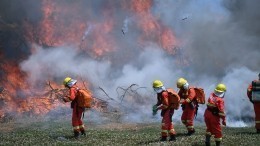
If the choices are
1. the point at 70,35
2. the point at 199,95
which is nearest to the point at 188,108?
the point at 199,95

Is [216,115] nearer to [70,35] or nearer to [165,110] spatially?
[165,110]

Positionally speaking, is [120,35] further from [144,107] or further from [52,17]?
[144,107]

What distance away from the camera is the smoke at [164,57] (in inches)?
1428

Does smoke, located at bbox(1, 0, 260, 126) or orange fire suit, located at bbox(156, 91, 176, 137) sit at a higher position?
smoke, located at bbox(1, 0, 260, 126)

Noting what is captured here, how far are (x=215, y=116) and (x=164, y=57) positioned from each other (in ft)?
93.7

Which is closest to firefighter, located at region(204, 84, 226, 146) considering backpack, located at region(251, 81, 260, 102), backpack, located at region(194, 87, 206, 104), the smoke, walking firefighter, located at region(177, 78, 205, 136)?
walking firefighter, located at region(177, 78, 205, 136)

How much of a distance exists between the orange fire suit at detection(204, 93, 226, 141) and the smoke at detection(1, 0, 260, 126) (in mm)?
13789

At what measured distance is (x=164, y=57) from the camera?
44219 millimetres

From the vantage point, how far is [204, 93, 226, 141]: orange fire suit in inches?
616

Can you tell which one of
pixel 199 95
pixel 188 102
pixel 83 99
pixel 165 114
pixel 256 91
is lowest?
pixel 165 114

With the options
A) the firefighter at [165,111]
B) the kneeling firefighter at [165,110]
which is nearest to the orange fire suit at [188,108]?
the kneeling firefighter at [165,110]

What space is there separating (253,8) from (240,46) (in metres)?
5.54

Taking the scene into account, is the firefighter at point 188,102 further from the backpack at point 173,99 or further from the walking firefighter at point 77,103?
the walking firefighter at point 77,103

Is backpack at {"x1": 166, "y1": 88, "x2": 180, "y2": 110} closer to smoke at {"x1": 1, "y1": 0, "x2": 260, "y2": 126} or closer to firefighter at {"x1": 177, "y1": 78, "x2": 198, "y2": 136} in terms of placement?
firefighter at {"x1": 177, "y1": 78, "x2": 198, "y2": 136}
